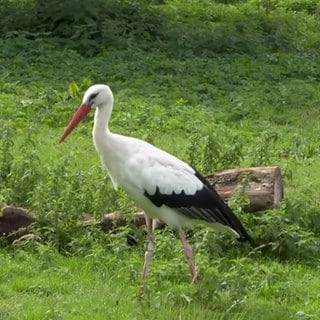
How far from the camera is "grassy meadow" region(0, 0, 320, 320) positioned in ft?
22.1

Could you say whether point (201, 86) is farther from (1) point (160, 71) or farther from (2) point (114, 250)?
(2) point (114, 250)

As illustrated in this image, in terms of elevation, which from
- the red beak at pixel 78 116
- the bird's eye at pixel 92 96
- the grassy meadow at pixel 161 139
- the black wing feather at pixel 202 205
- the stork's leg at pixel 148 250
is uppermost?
the bird's eye at pixel 92 96

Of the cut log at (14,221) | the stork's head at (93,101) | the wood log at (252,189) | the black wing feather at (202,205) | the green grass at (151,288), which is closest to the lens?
the green grass at (151,288)

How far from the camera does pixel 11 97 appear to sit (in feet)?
40.1

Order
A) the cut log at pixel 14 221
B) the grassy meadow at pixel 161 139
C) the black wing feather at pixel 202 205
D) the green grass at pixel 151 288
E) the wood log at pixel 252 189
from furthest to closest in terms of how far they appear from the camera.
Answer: the wood log at pixel 252 189
the cut log at pixel 14 221
the black wing feather at pixel 202 205
the grassy meadow at pixel 161 139
the green grass at pixel 151 288

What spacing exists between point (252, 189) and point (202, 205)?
111 cm

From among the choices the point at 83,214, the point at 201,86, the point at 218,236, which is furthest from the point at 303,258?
the point at 201,86

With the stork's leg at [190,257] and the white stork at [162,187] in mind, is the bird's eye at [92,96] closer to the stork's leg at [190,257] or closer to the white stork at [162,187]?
the white stork at [162,187]

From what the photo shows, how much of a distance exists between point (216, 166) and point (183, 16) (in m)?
8.84

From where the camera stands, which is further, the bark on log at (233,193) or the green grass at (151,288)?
the bark on log at (233,193)

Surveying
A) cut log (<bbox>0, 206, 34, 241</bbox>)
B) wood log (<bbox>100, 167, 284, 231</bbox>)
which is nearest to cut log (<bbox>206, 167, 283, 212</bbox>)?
wood log (<bbox>100, 167, 284, 231</bbox>)

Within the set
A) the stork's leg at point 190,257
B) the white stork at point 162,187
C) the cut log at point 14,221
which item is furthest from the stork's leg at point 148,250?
the cut log at point 14,221

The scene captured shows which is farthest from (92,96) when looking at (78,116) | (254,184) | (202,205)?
(254,184)

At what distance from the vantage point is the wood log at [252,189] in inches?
311
